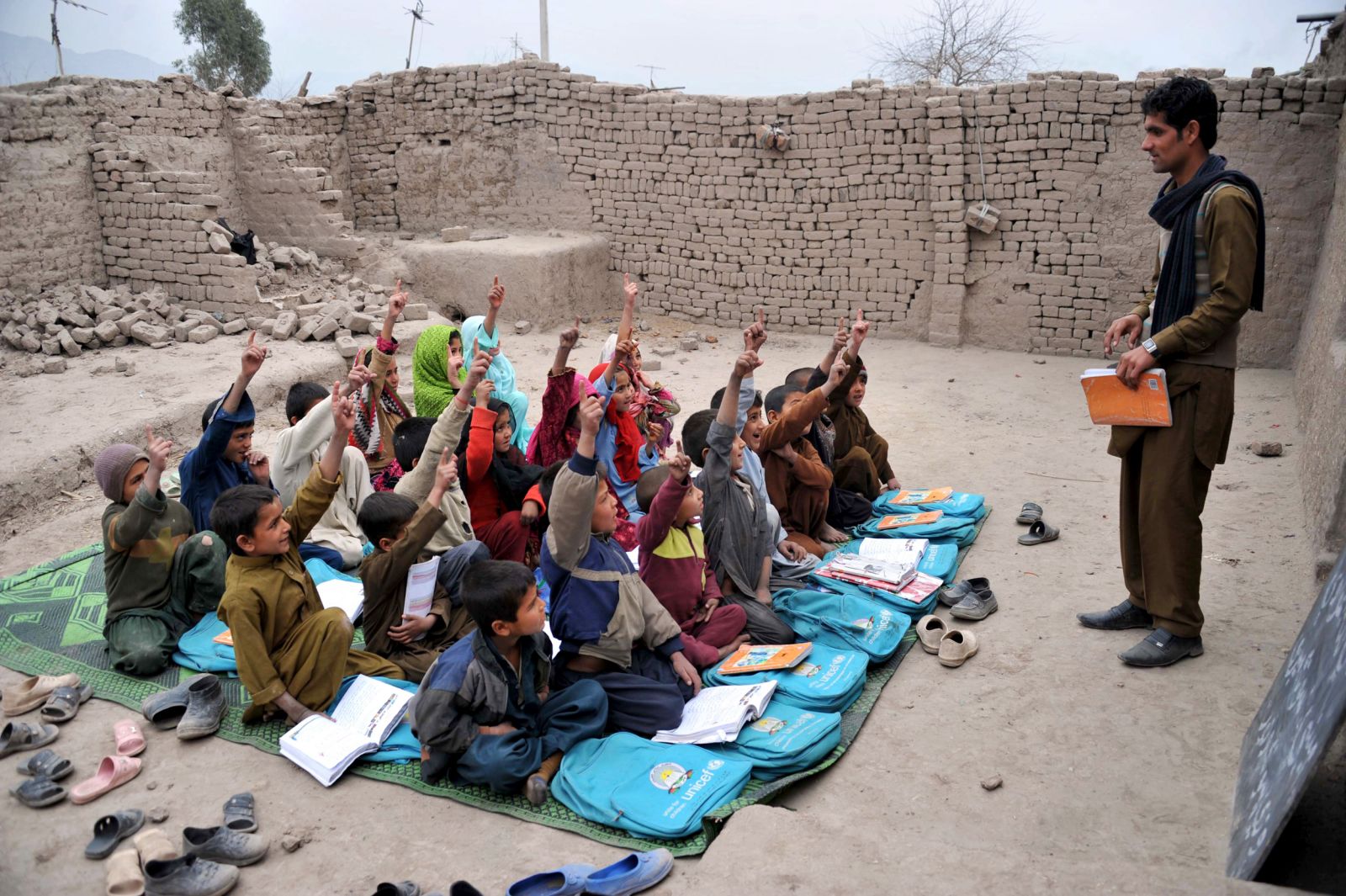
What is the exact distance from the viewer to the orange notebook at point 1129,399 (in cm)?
362

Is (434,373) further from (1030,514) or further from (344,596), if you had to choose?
(1030,514)

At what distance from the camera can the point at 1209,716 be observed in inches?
135

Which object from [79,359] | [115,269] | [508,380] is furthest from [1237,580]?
[115,269]

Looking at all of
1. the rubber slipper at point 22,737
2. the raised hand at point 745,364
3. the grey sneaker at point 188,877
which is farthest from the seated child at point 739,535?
the rubber slipper at point 22,737

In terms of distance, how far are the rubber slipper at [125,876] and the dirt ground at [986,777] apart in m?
0.10

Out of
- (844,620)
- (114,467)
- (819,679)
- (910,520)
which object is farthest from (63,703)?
(910,520)

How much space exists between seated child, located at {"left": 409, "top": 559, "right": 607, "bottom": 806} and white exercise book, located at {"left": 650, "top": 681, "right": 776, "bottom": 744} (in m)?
0.41

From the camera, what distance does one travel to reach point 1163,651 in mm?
3793

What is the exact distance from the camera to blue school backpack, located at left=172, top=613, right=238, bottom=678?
425 centimetres

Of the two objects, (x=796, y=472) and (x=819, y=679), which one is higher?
(x=796, y=472)

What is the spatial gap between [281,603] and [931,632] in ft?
8.69

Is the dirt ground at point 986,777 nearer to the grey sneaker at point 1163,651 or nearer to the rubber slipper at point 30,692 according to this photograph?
the grey sneaker at point 1163,651

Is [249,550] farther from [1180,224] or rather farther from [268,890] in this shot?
[1180,224]

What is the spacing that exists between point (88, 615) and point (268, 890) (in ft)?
8.05
